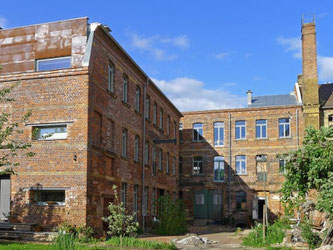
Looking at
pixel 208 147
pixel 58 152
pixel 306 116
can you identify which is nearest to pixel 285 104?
pixel 306 116

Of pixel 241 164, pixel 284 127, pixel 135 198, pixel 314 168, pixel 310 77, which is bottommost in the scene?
pixel 135 198

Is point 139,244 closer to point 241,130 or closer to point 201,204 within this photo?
point 201,204

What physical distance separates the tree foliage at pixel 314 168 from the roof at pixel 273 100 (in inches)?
1054

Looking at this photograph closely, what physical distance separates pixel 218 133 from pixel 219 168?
319cm

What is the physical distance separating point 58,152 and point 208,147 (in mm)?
22768

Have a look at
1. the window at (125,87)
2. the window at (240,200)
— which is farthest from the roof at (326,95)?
the window at (125,87)

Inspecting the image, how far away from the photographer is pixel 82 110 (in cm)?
1919

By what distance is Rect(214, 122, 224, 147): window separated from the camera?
1577 inches

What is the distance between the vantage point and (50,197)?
63.3ft

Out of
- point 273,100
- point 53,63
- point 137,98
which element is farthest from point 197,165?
point 53,63

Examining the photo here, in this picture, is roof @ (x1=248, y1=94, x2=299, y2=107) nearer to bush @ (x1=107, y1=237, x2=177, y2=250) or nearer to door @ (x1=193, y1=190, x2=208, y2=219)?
door @ (x1=193, y1=190, x2=208, y2=219)

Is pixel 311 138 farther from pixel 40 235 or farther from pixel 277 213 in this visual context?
pixel 277 213

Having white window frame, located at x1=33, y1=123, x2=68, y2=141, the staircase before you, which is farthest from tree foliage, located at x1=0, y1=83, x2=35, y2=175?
the staircase

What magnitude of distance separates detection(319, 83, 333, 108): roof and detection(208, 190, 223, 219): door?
38.9 feet
